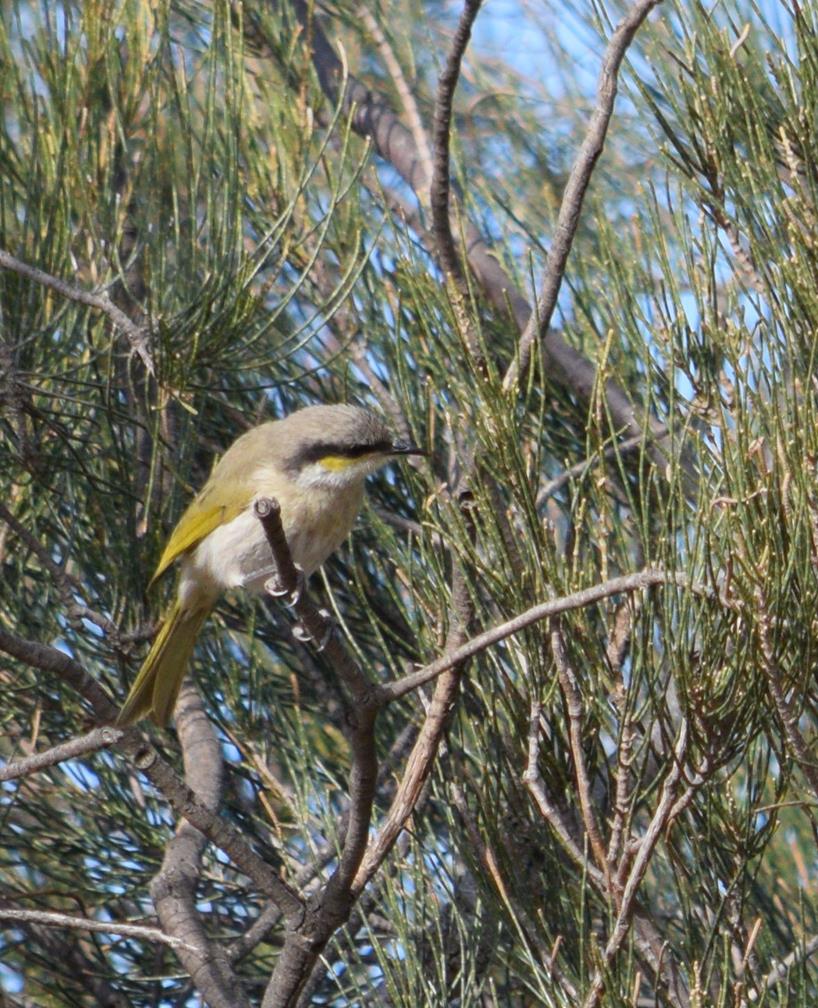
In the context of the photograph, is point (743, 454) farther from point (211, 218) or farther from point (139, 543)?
Answer: point (139, 543)

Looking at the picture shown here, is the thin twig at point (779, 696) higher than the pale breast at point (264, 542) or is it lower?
lower

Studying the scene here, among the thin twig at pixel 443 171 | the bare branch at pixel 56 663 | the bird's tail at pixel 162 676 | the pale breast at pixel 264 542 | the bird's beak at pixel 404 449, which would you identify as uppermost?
the thin twig at pixel 443 171

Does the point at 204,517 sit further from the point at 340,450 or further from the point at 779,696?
the point at 779,696

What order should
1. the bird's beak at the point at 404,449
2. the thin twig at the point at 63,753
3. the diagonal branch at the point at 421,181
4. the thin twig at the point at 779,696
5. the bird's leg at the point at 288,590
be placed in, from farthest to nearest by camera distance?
the diagonal branch at the point at 421,181 < the bird's beak at the point at 404,449 < the bird's leg at the point at 288,590 < the thin twig at the point at 63,753 < the thin twig at the point at 779,696

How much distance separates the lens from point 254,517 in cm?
301

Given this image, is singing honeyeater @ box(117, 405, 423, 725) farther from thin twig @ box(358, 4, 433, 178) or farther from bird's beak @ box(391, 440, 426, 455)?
thin twig @ box(358, 4, 433, 178)

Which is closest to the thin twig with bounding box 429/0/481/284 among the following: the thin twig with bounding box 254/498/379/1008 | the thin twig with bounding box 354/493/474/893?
the thin twig with bounding box 354/493/474/893

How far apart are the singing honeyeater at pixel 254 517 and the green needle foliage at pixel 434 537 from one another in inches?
4.1

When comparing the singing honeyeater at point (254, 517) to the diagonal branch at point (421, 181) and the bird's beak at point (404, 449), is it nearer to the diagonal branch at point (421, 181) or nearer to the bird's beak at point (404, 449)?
the bird's beak at point (404, 449)

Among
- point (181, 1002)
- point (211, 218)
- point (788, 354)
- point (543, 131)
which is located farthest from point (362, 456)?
point (543, 131)

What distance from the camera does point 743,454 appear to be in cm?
190

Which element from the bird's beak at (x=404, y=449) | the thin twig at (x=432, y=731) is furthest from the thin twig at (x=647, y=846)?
the bird's beak at (x=404, y=449)

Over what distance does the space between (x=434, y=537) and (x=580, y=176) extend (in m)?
0.87

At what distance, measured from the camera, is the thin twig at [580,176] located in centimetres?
216
